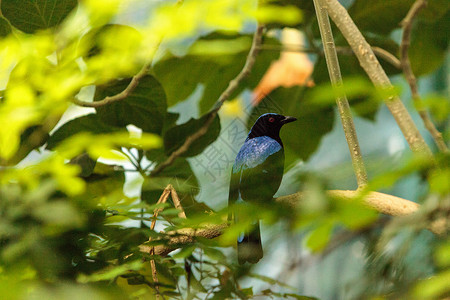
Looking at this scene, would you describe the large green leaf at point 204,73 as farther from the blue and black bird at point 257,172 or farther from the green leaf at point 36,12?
the blue and black bird at point 257,172

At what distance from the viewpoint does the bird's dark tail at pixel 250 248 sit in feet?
1.37

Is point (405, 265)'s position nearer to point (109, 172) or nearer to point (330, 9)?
point (330, 9)

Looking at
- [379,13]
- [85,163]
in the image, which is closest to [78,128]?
[85,163]

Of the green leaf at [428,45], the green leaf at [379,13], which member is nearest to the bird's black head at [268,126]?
the green leaf at [379,13]

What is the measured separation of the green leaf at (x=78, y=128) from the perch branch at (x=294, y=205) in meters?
0.54

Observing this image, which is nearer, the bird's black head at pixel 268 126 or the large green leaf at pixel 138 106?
the bird's black head at pixel 268 126

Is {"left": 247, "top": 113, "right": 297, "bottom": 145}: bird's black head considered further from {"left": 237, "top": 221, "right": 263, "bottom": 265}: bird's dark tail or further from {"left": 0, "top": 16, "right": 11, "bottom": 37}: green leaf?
{"left": 0, "top": 16, "right": 11, "bottom": 37}: green leaf

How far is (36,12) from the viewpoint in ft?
2.79

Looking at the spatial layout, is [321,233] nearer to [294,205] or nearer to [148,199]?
[294,205]

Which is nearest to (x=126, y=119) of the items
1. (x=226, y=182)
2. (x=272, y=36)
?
(x=272, y=36)

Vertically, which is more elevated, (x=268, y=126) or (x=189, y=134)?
(x=268, y=126)

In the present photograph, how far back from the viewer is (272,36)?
1.17 meters

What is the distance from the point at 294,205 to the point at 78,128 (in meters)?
0.81

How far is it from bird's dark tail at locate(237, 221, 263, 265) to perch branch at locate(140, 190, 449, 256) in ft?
0.08
